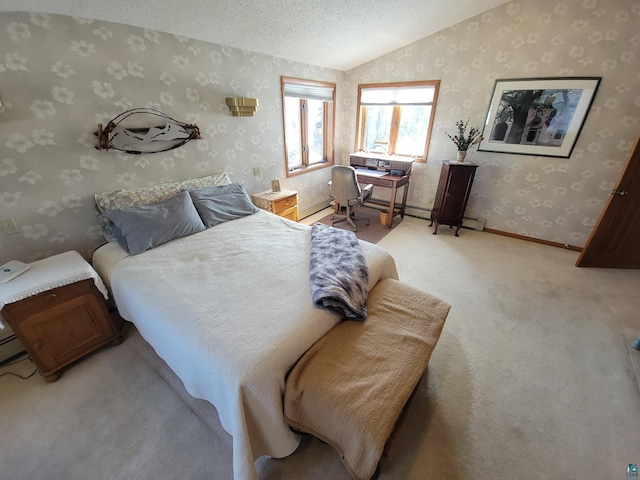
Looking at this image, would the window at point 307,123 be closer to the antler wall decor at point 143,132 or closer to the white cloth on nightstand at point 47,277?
the antler wall decor at point 143,132

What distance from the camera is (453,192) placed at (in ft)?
11.1

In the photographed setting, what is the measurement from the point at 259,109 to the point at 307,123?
1.03 m

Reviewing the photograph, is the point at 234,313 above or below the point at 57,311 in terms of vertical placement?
above

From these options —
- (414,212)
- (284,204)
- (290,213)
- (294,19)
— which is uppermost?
(294,19)

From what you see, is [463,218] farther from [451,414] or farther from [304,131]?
[451,414]

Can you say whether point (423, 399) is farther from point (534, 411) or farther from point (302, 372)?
point (302, 372)

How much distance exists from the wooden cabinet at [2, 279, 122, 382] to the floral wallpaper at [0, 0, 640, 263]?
56cm

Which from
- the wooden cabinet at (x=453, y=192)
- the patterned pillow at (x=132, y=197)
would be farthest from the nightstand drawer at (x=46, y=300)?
the wooden cabinet at (x=453, y=192)

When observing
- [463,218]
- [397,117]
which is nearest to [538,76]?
[397,117]

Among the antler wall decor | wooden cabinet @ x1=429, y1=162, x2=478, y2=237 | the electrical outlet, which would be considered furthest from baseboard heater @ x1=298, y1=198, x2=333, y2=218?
the electrical outlet

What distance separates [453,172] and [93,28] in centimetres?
370

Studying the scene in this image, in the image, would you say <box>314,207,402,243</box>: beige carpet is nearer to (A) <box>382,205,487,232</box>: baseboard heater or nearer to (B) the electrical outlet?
(A) <box>382,205,487,232</box>: baseboard heater

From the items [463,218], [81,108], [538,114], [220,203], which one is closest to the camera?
[81,108]

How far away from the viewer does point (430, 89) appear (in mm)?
3537
